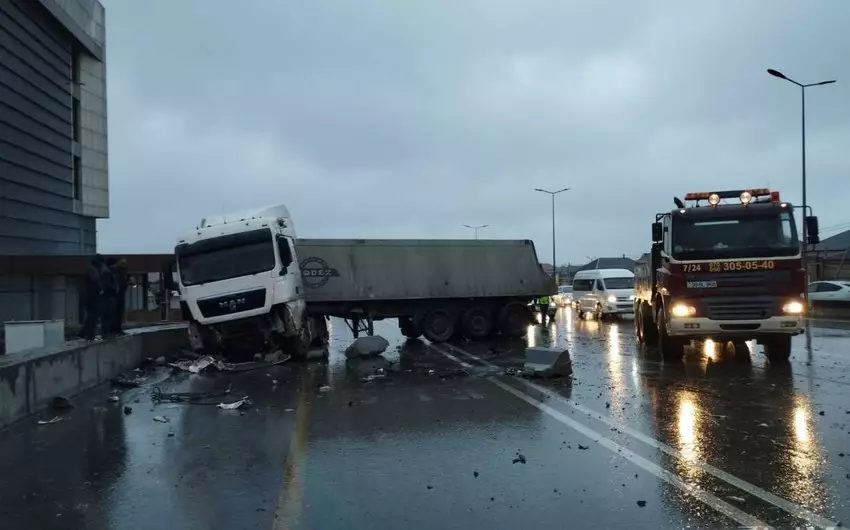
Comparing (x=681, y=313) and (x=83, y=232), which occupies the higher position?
(x=83, y=232)

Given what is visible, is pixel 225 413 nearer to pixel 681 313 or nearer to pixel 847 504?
pixel 847 504

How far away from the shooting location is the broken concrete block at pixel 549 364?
39.3ft

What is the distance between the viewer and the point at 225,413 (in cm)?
934

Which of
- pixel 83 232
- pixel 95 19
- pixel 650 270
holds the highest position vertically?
pixel 95 19

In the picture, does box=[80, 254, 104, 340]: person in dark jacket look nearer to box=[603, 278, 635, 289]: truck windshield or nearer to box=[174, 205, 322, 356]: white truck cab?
box=[174, 205, 322, 356]: white truck cab

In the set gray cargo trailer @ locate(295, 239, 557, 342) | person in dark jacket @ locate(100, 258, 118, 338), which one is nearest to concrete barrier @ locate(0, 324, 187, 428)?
person in dark jacket @ locate(100, 258, 118, 338)

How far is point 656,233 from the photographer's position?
14164mm

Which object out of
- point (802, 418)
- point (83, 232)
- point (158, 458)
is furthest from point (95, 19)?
point (802, 418)

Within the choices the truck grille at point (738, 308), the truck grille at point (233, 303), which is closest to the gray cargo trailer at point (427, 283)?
the truck grille at point (233, 303)

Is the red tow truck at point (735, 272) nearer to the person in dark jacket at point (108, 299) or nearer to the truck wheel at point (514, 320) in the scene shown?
the truck wheel at point (514, 320)

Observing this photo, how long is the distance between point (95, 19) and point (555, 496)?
3576cm

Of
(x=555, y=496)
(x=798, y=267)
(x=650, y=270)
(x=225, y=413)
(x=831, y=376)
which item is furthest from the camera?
(x=650, y=270)

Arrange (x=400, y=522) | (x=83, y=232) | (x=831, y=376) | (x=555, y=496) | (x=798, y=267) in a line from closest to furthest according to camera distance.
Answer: (x=400, y=522) < (x=555, y=496) < (x=831, y=376) < (x=798, y=267) < (x=83, y=232)

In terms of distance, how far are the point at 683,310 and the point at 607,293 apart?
53.0 ft
